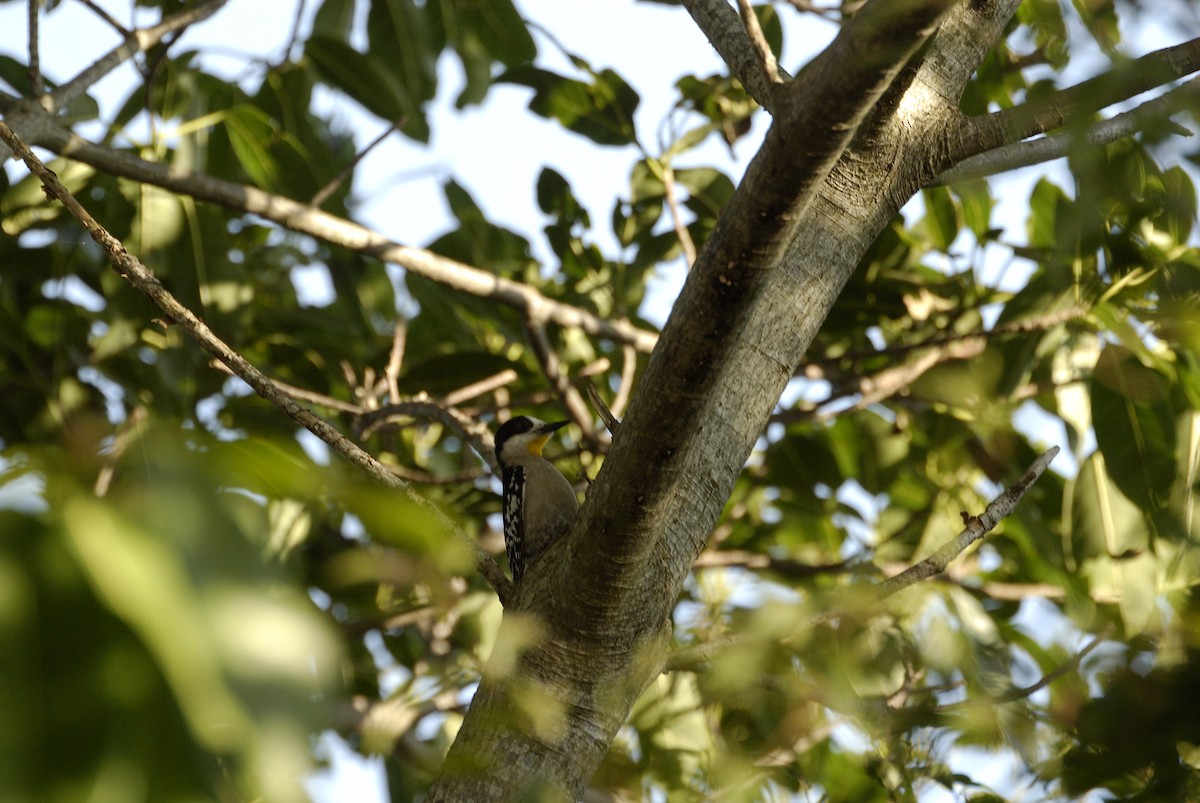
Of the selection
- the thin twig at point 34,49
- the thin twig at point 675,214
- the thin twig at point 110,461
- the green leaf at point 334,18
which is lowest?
the thin twig at point 110,461

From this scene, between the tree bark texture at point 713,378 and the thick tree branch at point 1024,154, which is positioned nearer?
the tree bark texture at point 713,378

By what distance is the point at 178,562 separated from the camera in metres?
0.49

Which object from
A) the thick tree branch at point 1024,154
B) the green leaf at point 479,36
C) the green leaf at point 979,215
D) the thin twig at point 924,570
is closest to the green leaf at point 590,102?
the green leaf at point 479,36

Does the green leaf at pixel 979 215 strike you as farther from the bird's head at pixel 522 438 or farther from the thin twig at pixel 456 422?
the thin twig at pixel 456 422

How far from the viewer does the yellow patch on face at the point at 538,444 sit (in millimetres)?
5242

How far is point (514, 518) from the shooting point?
455 cm

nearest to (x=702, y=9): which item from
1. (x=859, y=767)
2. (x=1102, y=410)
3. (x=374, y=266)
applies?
(x=859, y=767)

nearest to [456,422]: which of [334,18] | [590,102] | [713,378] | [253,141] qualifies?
[713,378]

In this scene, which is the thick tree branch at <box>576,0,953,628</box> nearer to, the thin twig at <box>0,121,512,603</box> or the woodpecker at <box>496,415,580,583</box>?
the thin twig at <box>0,121,512,603</box>

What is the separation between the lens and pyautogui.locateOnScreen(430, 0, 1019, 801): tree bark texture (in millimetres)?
1269

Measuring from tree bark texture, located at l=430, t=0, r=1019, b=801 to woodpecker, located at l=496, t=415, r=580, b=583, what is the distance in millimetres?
2483

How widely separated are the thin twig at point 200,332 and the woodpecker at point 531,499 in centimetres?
247

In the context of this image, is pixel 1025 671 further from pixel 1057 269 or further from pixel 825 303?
pixel 1057 269

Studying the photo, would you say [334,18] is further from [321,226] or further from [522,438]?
[522,438]
